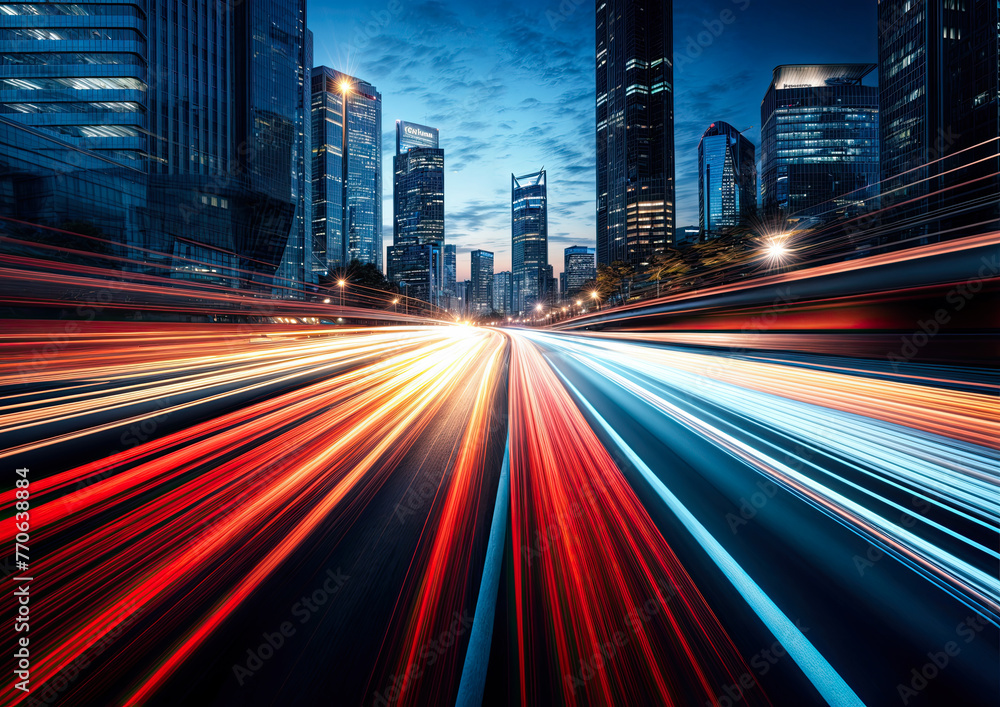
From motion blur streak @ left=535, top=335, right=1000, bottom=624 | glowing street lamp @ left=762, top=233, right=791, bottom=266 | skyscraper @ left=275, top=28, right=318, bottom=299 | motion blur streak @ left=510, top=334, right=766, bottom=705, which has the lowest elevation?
motion blur streak @ left=510, top=334, right=766, bottom=705

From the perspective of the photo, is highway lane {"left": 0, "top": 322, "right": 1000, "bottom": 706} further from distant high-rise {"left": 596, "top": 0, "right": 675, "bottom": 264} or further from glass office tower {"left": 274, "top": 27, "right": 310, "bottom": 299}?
distant high-rise {"left": 596, "top": 0, "right": 675, "bottom": 264}

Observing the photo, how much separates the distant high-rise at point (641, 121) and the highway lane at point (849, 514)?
157 meters

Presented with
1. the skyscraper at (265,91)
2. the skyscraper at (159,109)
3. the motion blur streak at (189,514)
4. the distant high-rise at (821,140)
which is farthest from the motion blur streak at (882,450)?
the distant high-rise at (821,140)

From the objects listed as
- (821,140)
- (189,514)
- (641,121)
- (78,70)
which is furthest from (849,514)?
(821,140)

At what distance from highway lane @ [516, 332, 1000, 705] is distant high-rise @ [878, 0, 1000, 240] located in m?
73.6

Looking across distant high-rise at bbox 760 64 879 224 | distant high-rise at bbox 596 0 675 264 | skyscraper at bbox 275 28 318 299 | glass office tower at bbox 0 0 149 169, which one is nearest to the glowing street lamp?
glass office tower at bbox 0 0 149 169

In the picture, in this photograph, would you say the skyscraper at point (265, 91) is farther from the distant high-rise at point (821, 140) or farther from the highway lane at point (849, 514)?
the distant high-rise at point (821, 140)

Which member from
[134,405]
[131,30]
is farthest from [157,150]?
[134,405]

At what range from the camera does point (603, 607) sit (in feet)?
8.02

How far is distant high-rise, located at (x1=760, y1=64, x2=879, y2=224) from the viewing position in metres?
139

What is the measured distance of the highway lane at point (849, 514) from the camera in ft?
7.03

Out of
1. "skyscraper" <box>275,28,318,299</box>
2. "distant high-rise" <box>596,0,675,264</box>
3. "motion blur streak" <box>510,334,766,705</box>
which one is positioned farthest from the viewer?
"distant high-rise" <box>596,0,675,264</box>

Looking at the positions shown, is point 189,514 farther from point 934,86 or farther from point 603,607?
point 934,86

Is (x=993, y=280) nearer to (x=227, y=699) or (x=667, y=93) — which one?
(x=227, y=699)
